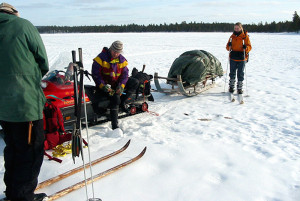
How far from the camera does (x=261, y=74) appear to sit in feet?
32.5

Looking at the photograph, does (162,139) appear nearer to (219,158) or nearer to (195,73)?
(219,158)

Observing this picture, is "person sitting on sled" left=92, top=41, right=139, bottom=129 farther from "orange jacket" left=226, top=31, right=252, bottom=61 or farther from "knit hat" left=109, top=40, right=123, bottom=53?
"orange jacket" left=226, top=31, right=252, bottom=61

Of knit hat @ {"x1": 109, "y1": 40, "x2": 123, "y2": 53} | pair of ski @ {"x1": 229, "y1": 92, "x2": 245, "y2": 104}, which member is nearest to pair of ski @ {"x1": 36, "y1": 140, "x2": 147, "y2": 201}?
knit hat @ {"x1": 109, "y1": 40, "x2": 123, "y2": 53}

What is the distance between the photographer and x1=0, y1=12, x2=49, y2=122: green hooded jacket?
208cm

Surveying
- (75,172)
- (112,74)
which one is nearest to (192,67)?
(112,74)

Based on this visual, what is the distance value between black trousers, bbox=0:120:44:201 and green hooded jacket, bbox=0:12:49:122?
0.12 metres

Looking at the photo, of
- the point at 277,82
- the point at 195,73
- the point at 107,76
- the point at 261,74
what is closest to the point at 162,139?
the point at 107,76

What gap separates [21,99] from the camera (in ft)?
7.16

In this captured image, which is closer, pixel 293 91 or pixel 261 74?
pixel 293 91

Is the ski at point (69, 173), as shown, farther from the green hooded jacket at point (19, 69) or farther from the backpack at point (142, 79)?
the backpack at point (142, 79)

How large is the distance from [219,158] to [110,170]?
4.73ft

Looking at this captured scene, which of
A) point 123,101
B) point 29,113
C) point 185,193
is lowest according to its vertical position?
point 185,193

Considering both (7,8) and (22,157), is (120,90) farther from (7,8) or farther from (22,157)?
(7,8)

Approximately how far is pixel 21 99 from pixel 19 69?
0.25m
